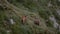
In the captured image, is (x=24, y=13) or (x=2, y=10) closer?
(x=2, y=10)

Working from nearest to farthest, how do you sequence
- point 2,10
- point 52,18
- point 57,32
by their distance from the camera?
point 2,10
point 57,32
point 52,18

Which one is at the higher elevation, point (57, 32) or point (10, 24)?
point (10, 24)

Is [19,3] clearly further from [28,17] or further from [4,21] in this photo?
[4,21]

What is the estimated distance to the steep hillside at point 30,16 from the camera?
493 cm

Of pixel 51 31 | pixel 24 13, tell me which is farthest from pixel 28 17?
pixel 51 31

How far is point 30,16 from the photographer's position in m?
5.66

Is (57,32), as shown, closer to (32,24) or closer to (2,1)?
(32,24)

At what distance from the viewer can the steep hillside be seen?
4.93m

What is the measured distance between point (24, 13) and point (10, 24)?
2.38 feet

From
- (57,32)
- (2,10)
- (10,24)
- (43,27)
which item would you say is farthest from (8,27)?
(57,32)

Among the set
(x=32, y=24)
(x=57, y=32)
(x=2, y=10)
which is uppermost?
(x=2, y=10)

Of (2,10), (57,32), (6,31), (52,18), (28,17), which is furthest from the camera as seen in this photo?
(52,18)

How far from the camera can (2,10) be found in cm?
514

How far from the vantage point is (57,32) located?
5.90 meters
